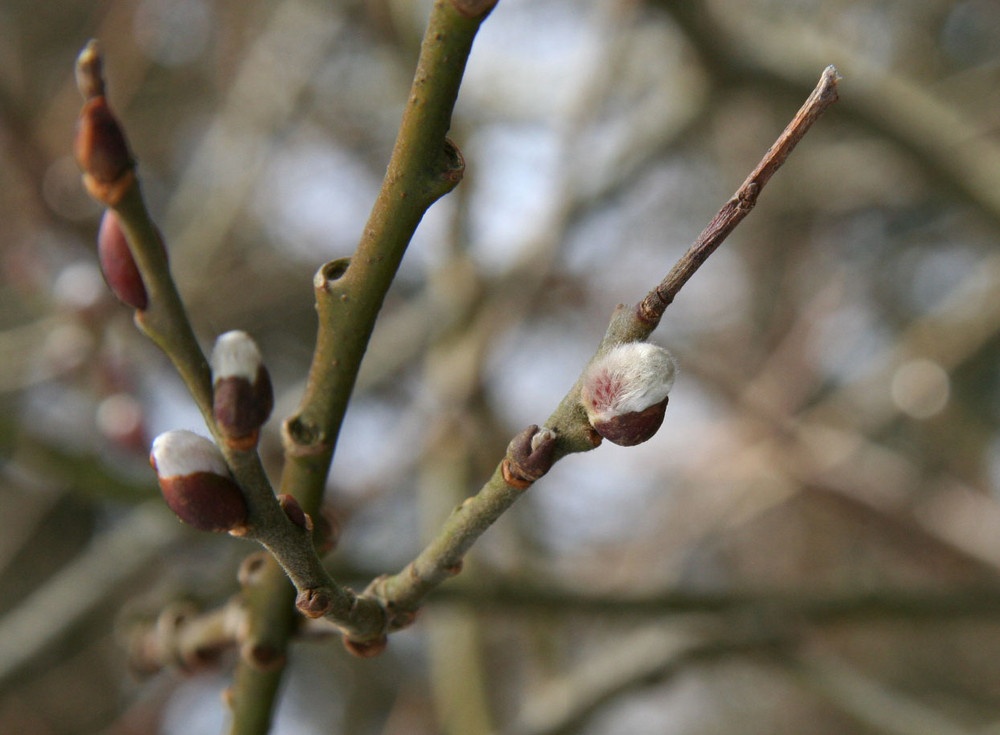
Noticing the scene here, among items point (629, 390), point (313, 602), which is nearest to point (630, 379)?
point (629, 390)

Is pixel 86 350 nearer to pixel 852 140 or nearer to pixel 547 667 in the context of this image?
pixel 547 667

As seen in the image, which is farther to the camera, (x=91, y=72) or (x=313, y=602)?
(x=313, y=602)

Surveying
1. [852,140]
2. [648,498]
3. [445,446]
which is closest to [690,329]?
[648,498]

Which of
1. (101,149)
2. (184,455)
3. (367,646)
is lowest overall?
(367,646)

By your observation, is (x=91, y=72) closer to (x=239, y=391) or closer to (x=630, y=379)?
(x=239, y=391)

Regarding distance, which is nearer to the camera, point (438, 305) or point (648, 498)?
point (438, 305)

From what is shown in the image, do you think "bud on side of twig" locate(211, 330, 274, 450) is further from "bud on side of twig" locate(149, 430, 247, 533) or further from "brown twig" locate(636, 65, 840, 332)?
"brown twig" locate(636, 65, 840, 332)
